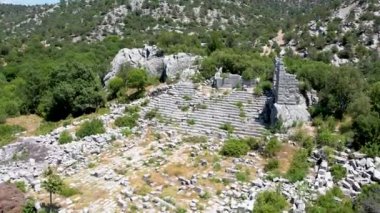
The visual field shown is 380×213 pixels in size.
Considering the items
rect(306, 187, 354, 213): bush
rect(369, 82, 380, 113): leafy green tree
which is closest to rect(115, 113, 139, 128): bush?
rect(306, 187, 354, 213): bush

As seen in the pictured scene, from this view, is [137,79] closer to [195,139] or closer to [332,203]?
[195,139]

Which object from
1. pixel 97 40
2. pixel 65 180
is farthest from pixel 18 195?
pixel 97 40

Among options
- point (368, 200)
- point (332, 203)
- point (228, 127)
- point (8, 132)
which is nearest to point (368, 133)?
point (368, 200)

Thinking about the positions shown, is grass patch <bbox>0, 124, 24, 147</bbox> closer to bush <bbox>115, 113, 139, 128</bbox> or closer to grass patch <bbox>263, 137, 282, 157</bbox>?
bush <bbox>115, 113, 139, 128</bbox>

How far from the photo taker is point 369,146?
20234 mm

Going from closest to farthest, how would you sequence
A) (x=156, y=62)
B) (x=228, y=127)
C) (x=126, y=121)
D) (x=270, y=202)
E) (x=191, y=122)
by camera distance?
(x=270, y=202) → (x=228, y=127) → (x=191, y=122) → (x=126, y=121) → (x=156, y=62)

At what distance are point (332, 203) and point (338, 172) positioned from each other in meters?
2.34

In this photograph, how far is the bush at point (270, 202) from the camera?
16.2 metres

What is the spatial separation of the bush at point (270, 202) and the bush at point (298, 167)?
1806mm

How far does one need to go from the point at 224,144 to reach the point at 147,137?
4.32 m

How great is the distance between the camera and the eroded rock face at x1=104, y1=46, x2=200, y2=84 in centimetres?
3369

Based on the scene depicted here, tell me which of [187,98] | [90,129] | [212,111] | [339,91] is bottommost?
[90,129]

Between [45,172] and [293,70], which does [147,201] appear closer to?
[45,172]

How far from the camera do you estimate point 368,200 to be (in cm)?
1631
